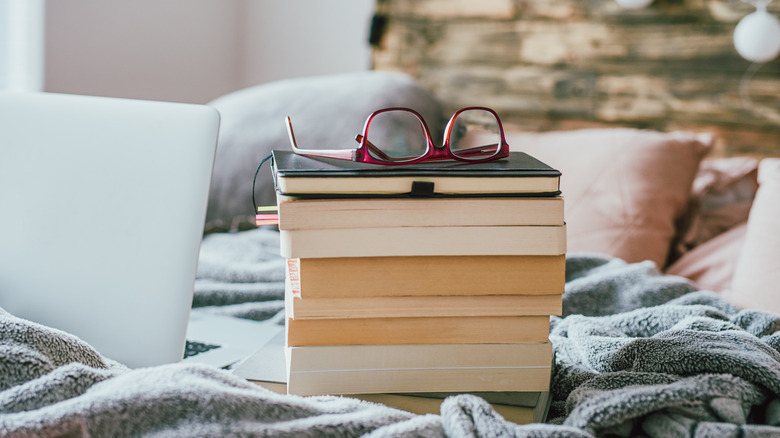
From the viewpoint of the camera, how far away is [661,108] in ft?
6.14

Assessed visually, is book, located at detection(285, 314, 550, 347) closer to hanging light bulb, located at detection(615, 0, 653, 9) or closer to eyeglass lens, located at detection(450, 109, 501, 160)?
eyeglass lens, located at detection(450, 109, 501, 160)

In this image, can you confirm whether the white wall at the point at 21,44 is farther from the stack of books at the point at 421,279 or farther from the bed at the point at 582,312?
the stack of books at the point at 421,279

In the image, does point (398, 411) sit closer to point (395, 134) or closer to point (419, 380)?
point (419, 380)

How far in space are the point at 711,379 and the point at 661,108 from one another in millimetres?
1383

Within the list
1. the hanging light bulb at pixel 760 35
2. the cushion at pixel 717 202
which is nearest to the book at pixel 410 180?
the cushion at pixel 717 202

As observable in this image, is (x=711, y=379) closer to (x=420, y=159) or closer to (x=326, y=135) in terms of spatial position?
(x=420, y=159)

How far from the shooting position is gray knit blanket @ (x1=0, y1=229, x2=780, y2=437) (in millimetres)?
562

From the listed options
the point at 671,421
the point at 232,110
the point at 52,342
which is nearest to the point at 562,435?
the point at 671,421

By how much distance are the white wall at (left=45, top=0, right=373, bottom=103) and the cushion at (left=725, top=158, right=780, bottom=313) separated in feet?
4.79

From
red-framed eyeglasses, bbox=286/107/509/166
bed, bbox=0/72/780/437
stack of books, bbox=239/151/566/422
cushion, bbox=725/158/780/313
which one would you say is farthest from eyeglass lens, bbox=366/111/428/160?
stack of books, bbox=239/151/566/422

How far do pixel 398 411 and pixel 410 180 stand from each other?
0.66 feet

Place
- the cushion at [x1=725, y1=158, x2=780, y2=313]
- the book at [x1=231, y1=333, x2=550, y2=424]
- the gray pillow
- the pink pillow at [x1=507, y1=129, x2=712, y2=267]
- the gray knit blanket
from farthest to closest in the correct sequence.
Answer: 1. the gray pillow
2. the pink pillow at [x1=507, y1=129, x2=712, y2=267]
3. the cushion at [x1=725, y1=158, x2=780, y2=313]
4. the book at [x1=231, y1=333, x2=550, y2=424]
5. the gray knit blanket

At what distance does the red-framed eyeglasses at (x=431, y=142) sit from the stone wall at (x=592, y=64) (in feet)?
2.04

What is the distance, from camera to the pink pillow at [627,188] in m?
1.40
